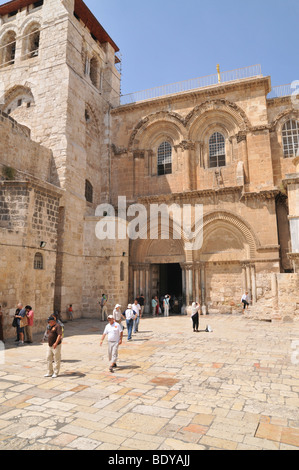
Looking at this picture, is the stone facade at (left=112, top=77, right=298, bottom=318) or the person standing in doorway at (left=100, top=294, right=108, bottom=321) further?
the stone facade at (left=112, top=77, right=298, bottom=318)

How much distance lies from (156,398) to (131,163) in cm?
1731

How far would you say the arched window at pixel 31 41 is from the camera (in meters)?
20.2

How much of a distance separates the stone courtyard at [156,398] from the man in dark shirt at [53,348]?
270mm

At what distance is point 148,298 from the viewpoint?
19.3 m

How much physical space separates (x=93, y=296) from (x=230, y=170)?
10.7 meters

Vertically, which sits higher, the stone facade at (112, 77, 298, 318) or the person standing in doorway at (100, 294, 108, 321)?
the stone facade at (112, 77, 298, 318)

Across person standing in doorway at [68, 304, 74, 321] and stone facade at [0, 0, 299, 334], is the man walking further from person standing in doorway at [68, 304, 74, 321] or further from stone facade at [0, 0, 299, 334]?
person standing in doorway at [68, 304, 74, 321]

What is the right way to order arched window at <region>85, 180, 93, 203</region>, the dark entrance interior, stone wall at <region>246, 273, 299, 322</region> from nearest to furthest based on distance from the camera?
1. stone wall at <region>246, 273, 299, 322</region>
2. arched window at <region>85, 180, 93, 203</region>
3. the dark entrance interior

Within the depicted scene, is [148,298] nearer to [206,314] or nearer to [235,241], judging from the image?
[206,314]

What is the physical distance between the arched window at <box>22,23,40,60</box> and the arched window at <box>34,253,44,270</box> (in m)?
14.4

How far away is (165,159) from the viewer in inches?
810

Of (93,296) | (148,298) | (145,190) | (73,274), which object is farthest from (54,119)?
(148,298)

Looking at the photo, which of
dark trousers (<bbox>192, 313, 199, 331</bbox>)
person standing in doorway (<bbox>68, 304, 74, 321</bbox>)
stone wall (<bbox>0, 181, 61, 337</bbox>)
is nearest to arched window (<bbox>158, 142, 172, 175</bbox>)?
stone wall (<bbox>0, 181, 61, 337</bbox>)

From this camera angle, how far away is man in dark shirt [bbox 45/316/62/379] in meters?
6.44
